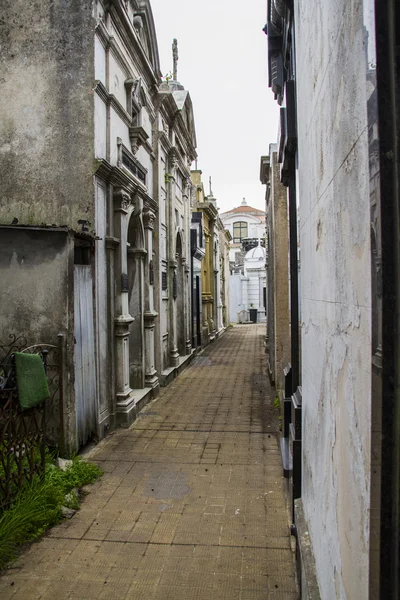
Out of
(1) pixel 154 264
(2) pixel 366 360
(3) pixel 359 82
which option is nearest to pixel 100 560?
(2) pixel 366 360

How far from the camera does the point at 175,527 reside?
448cm

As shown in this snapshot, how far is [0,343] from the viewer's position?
19.8 ft

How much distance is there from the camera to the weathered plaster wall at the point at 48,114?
662 centimetres

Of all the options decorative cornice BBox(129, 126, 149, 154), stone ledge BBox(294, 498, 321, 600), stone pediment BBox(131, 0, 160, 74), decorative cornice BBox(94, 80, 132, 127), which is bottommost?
stone ledge BBox(294, 498, 321, 600)

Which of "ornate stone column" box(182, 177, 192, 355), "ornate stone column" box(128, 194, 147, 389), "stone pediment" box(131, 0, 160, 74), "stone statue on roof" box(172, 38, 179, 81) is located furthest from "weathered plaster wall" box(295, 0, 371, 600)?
"stone statue on roof" box(172, 38, 179, 81)

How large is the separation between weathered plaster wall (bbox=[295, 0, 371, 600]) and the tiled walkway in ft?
4.37

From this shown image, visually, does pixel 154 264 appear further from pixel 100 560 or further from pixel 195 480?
pixel 100 560

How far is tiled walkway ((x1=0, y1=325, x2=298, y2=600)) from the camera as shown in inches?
142

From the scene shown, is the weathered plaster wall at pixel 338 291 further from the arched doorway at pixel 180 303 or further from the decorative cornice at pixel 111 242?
the arched doorway at pixel 180 303

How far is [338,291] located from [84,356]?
16.6 ft

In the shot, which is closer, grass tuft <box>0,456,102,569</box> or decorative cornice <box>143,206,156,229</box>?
grass tuft <box>0,456,102,569</box>

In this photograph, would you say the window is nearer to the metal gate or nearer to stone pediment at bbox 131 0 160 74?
stone pediment at bbox 131 0 160 74

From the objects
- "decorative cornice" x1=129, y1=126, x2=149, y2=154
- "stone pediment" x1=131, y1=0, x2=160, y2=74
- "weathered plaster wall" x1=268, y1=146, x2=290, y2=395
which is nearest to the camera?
"weathered plaster wall" x1=268, y1=146, x2=290, y2=395

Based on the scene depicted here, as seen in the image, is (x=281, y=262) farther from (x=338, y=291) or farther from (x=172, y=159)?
(x=338, y=291)
